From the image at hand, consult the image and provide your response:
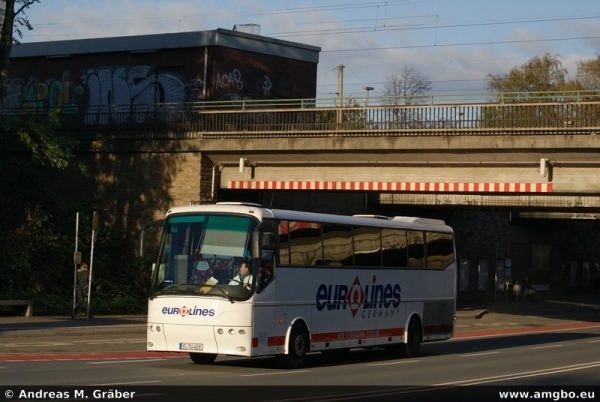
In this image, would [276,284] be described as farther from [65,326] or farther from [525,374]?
[65,326]

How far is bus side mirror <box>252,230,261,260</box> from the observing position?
17.2 m

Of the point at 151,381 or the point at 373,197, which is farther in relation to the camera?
the point at 373,197

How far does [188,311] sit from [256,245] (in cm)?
164

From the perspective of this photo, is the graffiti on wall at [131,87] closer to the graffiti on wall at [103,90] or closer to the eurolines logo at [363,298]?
the graffiti on wall at [103,90]

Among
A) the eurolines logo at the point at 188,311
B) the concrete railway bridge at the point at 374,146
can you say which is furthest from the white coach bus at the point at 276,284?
the concrete railway bridge at the point at 374,146

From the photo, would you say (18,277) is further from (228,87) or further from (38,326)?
(228,87)

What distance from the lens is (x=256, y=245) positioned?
17.3 meters

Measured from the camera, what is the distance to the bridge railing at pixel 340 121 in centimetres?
3050

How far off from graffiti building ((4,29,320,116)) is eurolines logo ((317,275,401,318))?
83.1 ft

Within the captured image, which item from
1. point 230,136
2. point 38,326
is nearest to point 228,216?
point 38,326

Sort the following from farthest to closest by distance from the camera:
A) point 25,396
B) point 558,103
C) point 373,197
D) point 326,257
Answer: point 373,197, point 558,103, point 326,257, point 25,396

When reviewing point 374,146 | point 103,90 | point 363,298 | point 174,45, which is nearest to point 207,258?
point 363,298

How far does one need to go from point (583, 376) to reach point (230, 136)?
2062cm

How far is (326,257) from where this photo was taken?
19562 millimetres
